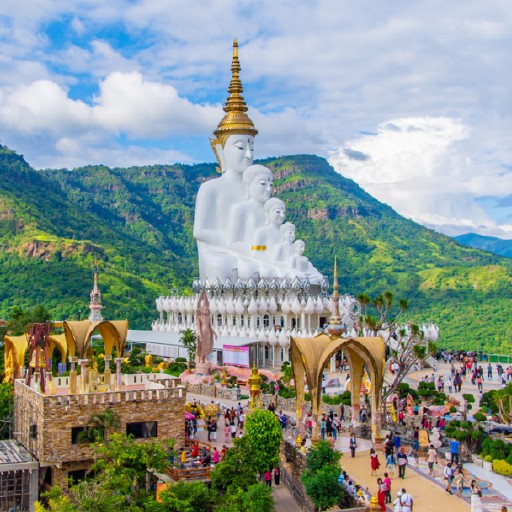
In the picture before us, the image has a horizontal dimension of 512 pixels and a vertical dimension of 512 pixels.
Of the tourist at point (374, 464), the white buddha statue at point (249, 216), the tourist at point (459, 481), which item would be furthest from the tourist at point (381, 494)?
the white buddha statue at point (249, 216)

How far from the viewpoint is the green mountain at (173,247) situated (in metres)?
59.3

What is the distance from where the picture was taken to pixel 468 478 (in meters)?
20.7

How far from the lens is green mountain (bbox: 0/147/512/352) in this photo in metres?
59.3

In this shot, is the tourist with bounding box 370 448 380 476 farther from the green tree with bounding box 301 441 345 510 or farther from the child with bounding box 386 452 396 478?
the green tree with bounding box 301 441 345 510

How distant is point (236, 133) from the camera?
49062 mm

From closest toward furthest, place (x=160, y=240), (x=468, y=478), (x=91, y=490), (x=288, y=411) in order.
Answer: (x=91, y=490)
(x=468, y=478)
(x=288, y=411)
(x=160, y=240)

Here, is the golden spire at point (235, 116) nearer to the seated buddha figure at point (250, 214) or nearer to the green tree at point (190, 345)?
the seated buddha figure at point (250, 214)

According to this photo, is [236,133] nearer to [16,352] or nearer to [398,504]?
[16,352]

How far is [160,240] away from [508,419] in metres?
91.3

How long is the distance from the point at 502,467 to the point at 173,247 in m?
97.5

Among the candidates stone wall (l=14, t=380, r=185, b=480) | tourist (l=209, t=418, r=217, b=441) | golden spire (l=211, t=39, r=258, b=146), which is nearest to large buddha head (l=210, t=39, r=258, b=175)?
golden spire (l=211, t=39, r=258, b=146)

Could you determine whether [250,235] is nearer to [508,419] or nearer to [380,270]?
[508,419]

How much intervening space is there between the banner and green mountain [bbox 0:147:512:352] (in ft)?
57.8

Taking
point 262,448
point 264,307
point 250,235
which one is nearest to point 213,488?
point 262,448
